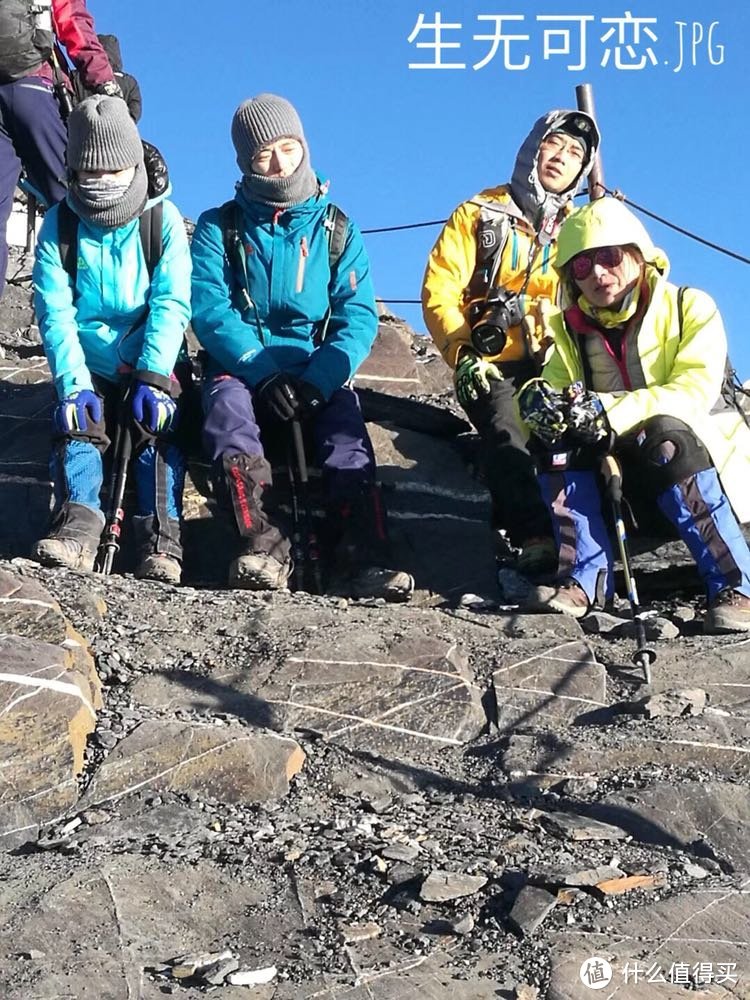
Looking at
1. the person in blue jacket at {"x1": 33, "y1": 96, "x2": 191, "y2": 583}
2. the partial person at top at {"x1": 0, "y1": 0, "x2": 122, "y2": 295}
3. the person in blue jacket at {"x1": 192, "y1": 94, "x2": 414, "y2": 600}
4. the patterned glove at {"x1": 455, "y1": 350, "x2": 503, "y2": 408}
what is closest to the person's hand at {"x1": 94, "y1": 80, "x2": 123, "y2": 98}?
the partial person at top at {"x1": 0, "y1": 0, "x2": 122, "y2": 295}

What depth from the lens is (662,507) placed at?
23.0 ft

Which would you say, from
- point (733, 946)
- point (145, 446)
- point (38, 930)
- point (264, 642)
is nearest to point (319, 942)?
point (38, 930)

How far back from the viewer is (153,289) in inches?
320

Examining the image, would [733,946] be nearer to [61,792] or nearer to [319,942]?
[319,942]

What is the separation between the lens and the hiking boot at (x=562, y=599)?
6.93m

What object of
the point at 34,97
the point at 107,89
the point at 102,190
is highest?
the point at 107,89

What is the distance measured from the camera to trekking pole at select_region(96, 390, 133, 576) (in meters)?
7.56

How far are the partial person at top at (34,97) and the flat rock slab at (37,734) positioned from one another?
409cm

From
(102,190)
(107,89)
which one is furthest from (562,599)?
(107,89)

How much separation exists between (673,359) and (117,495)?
3.07m

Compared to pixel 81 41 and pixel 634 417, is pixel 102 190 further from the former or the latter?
pixel 634 417

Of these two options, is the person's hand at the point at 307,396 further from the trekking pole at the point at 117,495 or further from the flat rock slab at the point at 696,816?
the flat rock slab at the point at 696,816

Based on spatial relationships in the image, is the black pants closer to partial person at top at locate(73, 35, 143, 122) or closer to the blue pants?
the blue pants

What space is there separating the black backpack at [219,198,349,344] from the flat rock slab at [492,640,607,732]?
2.79 meters
